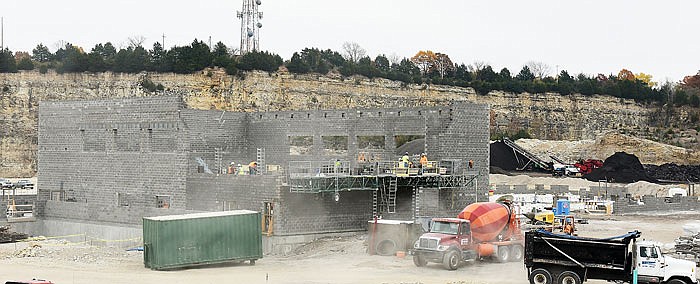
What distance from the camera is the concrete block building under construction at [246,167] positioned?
3266 centimetres

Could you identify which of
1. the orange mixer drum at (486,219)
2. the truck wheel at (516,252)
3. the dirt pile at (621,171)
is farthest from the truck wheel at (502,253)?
the dirt pile at (621,171)

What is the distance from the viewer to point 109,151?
132ft

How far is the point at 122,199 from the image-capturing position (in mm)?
40031

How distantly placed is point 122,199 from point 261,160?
6.97 meters

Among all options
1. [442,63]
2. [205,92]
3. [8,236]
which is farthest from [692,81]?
[8,236]

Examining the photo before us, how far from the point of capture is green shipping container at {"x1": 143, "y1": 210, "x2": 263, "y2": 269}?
87.6 feet

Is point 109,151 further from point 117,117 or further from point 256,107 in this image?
point 256,107

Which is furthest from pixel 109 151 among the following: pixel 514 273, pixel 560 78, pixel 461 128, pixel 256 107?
pixel 560 78

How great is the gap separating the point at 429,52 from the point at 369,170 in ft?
315

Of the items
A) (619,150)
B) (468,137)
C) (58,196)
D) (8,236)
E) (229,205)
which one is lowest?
(8,236)

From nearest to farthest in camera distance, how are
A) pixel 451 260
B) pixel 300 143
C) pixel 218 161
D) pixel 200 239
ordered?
pixel 451 260, pixel 200 239, pixel 218 161, pixel 300 143

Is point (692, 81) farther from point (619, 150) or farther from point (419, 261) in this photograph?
point (419, 261)

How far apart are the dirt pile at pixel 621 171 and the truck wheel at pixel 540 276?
44139 millimetres

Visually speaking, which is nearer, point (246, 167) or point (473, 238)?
point (473, 238)
